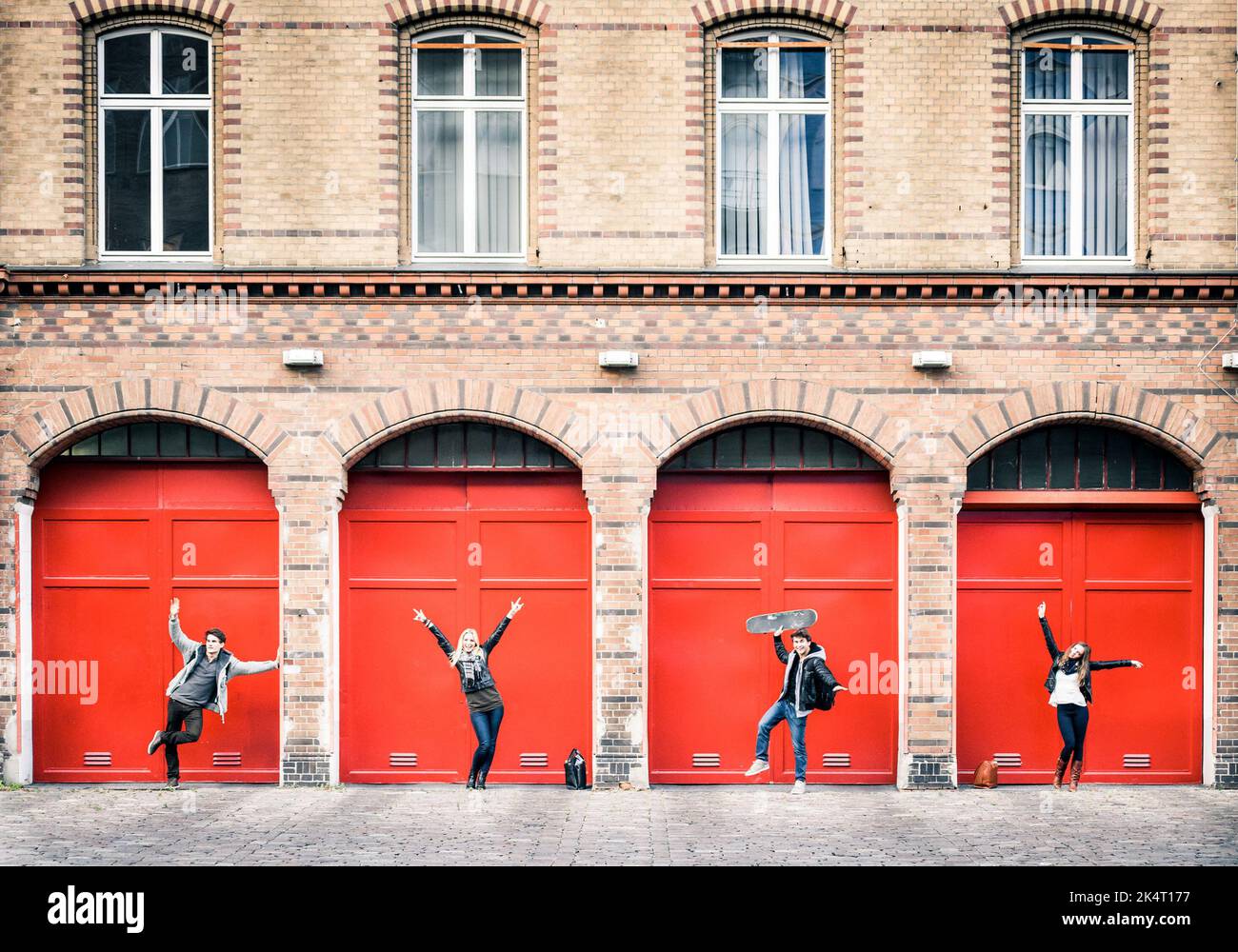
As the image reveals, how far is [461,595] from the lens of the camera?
1158cm

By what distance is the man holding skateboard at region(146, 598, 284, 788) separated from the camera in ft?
35.0

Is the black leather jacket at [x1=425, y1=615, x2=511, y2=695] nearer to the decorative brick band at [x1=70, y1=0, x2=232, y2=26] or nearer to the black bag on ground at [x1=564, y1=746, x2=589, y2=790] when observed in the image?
the black bag on ground at [x1=564, y1=746, x2=589, y2=790]

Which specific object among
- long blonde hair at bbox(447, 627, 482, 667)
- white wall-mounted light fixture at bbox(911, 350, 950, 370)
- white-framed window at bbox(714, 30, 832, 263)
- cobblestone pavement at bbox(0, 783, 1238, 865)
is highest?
white-framed window at bbox(714, 30, 832, 263)

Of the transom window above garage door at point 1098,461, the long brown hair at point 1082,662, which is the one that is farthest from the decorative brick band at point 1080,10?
the long brown hair at point 1082,662

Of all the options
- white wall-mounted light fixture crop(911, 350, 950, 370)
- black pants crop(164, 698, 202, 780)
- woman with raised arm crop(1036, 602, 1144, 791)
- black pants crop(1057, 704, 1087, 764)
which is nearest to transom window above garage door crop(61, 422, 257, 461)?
black pants crop(164, 698, 202, 780)

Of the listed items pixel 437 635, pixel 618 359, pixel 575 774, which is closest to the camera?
pixel 437 635

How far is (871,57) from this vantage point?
11.3 meters

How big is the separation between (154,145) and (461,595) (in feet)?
17.9

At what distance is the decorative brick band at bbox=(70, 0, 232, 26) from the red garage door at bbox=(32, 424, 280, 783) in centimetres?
402

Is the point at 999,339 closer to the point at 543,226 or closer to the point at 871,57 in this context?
the point at 871,57

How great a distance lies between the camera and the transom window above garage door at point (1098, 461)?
1153 centimetres

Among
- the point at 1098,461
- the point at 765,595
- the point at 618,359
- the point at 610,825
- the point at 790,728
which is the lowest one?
the point at 610,825

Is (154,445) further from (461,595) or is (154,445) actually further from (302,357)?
(461,595)

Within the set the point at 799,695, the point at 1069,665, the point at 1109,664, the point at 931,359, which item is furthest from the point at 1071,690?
the point at 931,359
